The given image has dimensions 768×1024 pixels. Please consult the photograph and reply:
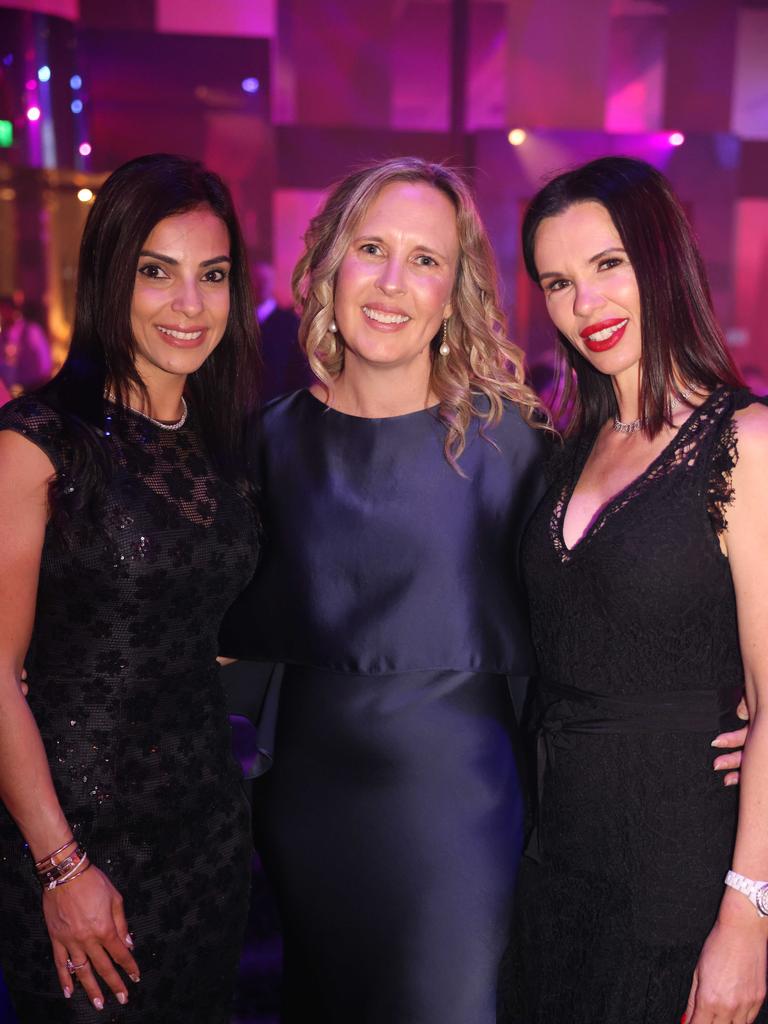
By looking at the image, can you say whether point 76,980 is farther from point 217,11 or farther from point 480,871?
point 217,11

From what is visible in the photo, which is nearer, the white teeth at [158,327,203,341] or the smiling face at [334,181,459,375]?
the white teeth at [158,327,203,341]

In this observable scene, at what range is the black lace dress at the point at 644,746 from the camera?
1.72m

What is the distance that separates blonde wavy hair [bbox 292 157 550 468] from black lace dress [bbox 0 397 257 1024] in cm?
63

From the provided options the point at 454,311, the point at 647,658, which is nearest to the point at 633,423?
the point at 647,658

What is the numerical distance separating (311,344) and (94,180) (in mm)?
5497

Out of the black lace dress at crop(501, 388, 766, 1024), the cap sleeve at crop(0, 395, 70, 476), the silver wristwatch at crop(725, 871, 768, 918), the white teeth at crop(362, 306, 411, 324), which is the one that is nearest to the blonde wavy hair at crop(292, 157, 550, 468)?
the white teeth at crop(362, 306, 411, 324)

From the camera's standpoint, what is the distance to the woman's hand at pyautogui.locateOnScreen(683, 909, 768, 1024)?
1.62 m

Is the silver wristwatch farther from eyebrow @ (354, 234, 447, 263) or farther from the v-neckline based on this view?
eyebrow @ (354, 234, 447, 263)

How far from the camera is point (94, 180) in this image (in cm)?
722

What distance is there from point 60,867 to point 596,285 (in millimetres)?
1482

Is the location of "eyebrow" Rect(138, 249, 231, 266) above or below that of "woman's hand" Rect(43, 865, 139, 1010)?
above

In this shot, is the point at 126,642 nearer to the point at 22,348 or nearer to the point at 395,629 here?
the point at 395,629

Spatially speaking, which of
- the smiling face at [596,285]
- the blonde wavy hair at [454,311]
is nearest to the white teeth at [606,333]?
Answer: the smiling face at [596,285]

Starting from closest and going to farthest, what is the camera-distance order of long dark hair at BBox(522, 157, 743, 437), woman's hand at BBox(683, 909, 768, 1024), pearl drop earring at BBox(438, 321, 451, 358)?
woman's hand at BBox(683, 909, 768, 1024) → long dark hair at BBox(522, 157, 743, 437) → pearl drop earring at BBox(438, 321, 451, 358)
